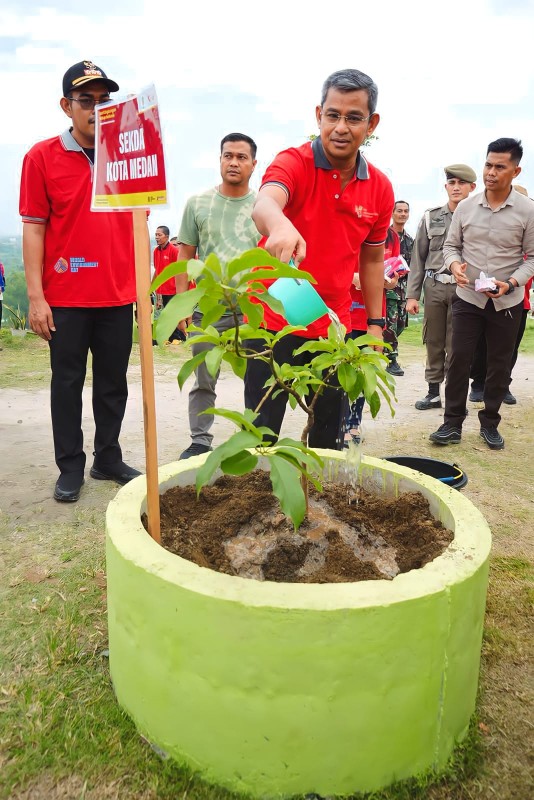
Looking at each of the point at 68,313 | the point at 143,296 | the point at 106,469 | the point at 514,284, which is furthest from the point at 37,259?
the point at 514,284

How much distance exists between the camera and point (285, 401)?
8.82 ft

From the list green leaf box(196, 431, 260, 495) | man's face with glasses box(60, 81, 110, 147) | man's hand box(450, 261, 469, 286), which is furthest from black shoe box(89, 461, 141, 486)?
man's hand box(450, 261, 469, 286)

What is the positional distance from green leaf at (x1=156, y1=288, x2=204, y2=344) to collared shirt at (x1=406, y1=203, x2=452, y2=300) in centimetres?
452

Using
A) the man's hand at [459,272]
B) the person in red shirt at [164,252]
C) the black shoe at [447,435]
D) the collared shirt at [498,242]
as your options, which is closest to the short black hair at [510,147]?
the collared shirt at [498,242]

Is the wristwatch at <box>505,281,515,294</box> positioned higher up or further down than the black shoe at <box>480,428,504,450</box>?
higher up

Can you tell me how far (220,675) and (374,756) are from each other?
42 cm

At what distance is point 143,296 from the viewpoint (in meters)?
1.64

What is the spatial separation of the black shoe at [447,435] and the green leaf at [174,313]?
11.5 feet

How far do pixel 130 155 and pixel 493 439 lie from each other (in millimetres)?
3575

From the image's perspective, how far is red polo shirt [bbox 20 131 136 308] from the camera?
2.95 m

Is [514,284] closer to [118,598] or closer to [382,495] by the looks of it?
[382,495]

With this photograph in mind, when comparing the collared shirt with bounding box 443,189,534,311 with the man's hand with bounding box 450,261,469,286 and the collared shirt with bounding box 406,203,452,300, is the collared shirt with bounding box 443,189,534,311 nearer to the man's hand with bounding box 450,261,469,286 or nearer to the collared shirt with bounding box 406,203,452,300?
the man's hand with bounding box 450,261,469,286

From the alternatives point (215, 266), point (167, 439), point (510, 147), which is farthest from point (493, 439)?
point (215, 266)

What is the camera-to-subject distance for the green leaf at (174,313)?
125 cm
